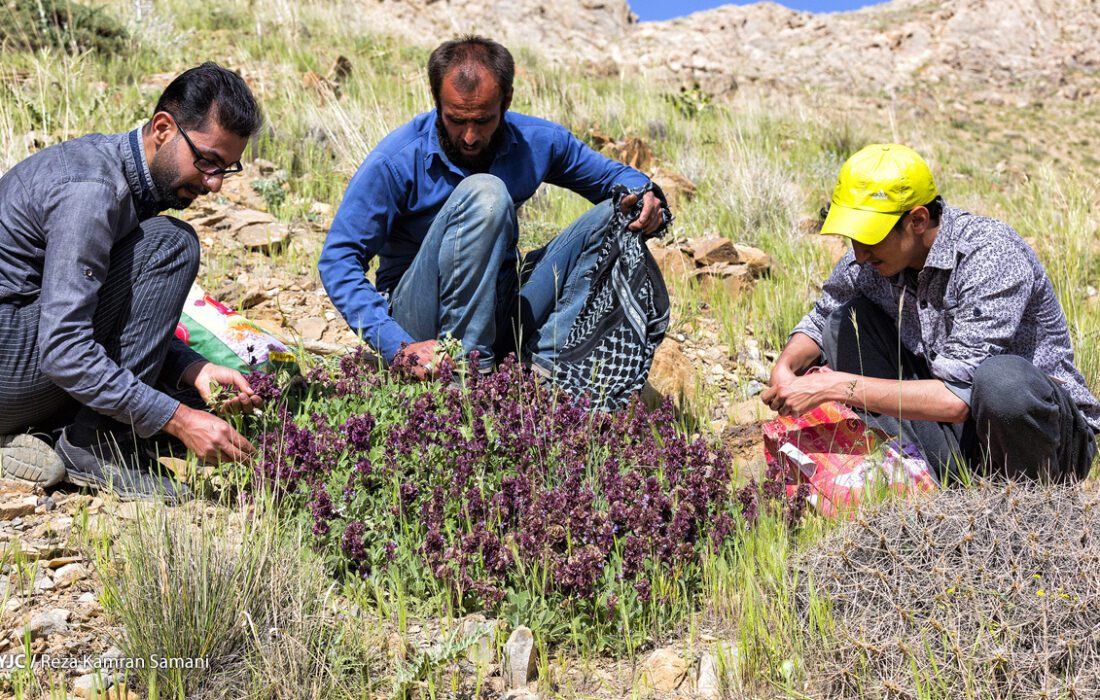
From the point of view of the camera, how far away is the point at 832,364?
12.8ft

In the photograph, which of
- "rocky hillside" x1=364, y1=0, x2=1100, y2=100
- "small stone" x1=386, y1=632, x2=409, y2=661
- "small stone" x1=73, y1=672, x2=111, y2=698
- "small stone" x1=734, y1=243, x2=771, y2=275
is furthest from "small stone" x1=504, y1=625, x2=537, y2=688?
"rocky hillside" x1=364, y1=0, x2=1100, y2=100

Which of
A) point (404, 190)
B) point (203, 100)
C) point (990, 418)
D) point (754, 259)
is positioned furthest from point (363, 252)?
point (754, 259)

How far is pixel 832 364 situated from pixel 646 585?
163 cm

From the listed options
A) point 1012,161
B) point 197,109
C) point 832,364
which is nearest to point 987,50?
point 1012,161

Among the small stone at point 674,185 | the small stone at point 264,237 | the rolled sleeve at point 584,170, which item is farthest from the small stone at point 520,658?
the small stone at point 674,185

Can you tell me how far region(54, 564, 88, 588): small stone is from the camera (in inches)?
108

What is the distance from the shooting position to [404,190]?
157 inches

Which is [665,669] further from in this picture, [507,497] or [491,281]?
[491,281]

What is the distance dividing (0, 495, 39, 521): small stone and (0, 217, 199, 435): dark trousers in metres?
0.31

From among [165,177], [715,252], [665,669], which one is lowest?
[665,669]

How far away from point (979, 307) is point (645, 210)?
4.48ft

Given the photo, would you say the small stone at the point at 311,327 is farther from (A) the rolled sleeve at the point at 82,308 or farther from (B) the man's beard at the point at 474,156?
(A) the rolled sleeve at the point at 82,308

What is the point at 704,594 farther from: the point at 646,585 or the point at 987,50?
the point at 987,50

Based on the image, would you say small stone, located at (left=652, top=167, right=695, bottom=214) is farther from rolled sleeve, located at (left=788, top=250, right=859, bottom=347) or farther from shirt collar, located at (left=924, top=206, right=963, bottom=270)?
shirt collar, located at (left=924, top=206, right=963, bottom=270)
